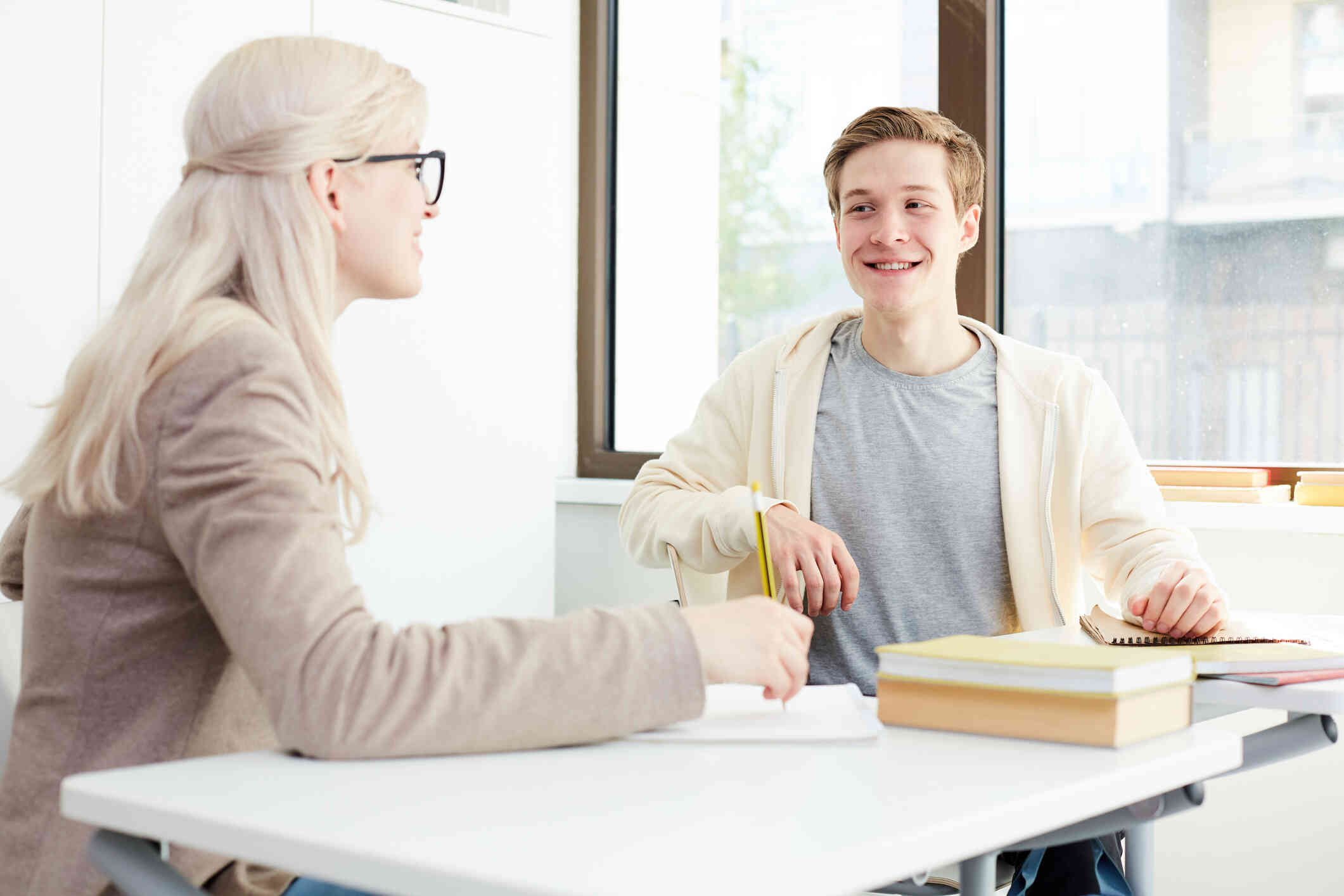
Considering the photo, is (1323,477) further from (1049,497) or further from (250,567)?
(250,567)

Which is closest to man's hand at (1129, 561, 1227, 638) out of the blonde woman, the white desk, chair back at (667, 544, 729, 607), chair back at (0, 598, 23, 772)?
the white desk

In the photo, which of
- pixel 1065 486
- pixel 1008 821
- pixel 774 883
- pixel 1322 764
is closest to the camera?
pixel 774 883

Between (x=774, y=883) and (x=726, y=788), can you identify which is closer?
(x=774, y=883)

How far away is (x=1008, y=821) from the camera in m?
0.82

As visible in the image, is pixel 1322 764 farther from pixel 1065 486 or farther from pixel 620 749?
pixel 620 749

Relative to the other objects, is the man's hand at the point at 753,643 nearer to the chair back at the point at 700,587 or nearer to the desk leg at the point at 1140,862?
the desk leg at the point at 1140,862

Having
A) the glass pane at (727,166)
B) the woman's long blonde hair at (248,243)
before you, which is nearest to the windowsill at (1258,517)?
the glass pane at (727,166)

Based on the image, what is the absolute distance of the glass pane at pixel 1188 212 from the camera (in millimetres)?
2527

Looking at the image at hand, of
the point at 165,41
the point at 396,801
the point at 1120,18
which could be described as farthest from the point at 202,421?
the point at 1120,18

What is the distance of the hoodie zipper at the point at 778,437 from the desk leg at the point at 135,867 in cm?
127

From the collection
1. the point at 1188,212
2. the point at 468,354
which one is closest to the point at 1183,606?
the point at 1188,212

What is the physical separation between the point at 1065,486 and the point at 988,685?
38.2 inches

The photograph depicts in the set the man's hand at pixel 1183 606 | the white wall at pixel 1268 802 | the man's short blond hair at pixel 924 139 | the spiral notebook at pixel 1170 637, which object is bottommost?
the white wall at pixel 1268 802

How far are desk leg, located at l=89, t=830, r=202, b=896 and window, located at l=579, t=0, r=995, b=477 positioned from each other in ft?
8.20
